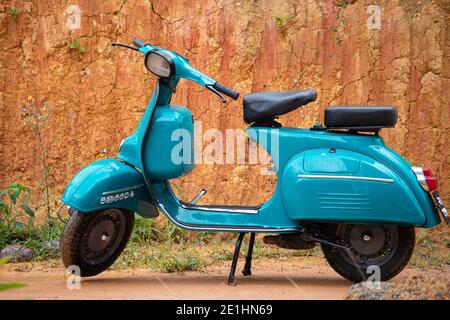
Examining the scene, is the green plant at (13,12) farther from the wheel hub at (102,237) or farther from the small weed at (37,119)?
→ the wheel hub at (102,237)

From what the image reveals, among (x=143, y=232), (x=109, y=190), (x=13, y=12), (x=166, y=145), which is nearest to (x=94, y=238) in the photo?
(x=109, y=190)

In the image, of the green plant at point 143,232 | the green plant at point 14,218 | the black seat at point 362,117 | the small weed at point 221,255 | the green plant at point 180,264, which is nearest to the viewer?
the black seat at point 362,117

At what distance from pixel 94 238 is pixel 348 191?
1635 mm

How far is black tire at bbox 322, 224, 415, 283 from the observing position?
530cm

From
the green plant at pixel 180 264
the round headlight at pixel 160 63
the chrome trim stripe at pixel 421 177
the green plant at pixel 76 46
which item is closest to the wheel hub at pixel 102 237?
the green plant at pixel 180 264

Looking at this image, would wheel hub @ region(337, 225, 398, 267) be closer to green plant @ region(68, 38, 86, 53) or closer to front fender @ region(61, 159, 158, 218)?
front fender @ region(61, 159, 158, 218)

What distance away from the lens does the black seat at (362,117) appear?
17.3 feet

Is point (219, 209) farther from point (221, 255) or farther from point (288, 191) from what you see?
point (221, 255)

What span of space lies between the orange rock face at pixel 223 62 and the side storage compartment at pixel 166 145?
261 cm

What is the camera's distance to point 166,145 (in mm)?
5555

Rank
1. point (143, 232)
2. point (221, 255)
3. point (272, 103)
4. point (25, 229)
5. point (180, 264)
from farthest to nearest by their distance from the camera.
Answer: point (143, 232), point (25, 229), point (221, 255), point (180, 264), point (272, 103)

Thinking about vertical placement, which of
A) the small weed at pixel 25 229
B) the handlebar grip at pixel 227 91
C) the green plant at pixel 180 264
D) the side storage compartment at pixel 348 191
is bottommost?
the green plant at pixel 180 264

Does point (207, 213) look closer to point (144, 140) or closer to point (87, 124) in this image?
point (144, 140)

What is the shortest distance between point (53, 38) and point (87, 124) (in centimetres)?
87
